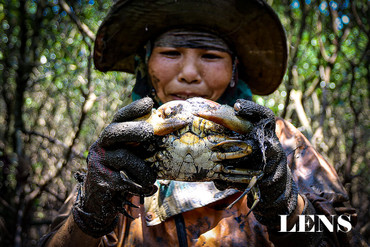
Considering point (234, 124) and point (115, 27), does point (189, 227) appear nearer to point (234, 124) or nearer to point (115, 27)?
point (234, 124)

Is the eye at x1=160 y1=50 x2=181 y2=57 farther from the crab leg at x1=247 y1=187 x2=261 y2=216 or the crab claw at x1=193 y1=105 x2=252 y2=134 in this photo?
the crab leg at x1=247 y1=187 x2=261 y2=216

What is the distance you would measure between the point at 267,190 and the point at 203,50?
1011 millimetres

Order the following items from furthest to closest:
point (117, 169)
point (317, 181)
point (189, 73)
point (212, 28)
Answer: point (212, 28)
point (189, 73)
point (317, 181)
point (117, 169)

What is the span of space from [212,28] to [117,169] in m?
1.28

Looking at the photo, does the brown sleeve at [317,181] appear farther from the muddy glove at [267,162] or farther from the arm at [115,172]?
the arm at [115,172]

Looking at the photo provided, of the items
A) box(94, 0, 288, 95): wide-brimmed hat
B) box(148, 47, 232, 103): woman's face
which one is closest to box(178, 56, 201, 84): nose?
box(148, 47, 232, 103): woman's face

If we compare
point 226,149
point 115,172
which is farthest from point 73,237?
point 226,149

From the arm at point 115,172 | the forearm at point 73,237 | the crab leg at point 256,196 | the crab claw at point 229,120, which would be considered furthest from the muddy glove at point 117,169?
the crab leg at point 256,196

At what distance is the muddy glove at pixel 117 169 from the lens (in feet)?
4.15

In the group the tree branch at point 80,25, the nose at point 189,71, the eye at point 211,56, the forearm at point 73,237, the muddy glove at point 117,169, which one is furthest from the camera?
the tree branch at point 80,25

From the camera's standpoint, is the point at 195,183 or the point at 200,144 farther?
the point at 195,183

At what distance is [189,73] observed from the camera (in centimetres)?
195

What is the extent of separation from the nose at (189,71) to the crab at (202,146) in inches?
24.7

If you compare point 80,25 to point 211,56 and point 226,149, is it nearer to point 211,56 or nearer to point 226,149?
point 211,56
